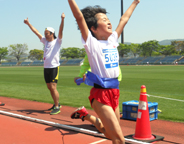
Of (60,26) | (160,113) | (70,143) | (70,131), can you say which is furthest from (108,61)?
(160,113)

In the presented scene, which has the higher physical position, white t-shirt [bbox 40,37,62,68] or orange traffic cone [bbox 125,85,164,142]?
white t-shirt [bbox 40,37,62,68]

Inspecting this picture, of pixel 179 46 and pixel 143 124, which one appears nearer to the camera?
Result: pixel 143 124

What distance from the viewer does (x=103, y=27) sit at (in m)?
3.22

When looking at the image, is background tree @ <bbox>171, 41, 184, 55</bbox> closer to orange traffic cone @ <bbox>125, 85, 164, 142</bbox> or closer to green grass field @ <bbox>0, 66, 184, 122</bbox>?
green grass field @ <bbox>0, 66, 184, 122</bbox>

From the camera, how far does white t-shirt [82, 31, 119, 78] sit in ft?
10.1

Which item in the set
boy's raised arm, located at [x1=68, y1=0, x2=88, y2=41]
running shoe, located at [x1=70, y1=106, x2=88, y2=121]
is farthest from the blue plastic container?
boy's raised arm, located at [x1=68, y1=0, x2=88, y2=41]

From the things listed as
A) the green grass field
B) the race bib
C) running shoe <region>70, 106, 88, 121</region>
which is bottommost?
the green grass field

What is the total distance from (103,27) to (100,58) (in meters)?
0.45

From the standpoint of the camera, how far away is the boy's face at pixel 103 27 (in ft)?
10.6

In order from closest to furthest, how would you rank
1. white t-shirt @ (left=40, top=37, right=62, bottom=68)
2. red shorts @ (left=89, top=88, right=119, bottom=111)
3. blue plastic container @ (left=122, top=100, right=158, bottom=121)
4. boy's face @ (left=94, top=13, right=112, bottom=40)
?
1. red shorts @ (left=89, top=88, right=119, bottom=111)
2. boy's face @ (left=94, top=13, right=112, bottom=40)
3. blue plastic container @ (left=122, top=100, right=158, bottom=121)
4. white t-shirt @ (left=40, top=37, right=62, bottom=68)

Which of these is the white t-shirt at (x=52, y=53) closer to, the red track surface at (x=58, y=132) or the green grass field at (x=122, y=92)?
the red track surface at (x=58, y=132)

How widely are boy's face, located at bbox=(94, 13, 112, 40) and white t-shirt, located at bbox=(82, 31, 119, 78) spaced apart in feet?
0.44

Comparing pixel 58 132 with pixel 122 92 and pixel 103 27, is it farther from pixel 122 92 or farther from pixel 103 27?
pixel 122 92

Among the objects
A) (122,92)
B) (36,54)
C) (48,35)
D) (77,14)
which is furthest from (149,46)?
(77,14)
